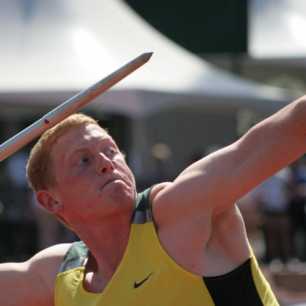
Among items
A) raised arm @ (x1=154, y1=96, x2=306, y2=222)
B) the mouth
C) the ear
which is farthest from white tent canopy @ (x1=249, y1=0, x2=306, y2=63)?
raised arm @ (x1=154, y1=96, x2=306, y2=222)

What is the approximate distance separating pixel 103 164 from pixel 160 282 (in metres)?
0.38

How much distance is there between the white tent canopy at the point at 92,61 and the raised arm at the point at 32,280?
898cm

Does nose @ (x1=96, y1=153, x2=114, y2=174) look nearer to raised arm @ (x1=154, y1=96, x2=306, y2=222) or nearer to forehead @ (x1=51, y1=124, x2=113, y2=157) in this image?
forehead @ (x1=51, y1=124, x2=113, y2=157)

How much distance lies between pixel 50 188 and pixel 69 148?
0.14 meters

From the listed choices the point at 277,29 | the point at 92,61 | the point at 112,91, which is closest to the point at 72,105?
the point at 112,91

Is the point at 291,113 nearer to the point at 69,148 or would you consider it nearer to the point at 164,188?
the point at 164,188

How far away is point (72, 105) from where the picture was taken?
350cm

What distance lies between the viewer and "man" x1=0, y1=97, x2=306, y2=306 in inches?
134

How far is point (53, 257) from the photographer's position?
3.92m

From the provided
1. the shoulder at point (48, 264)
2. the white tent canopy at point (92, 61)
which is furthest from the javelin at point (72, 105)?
the white tent canopy at point (92, 61)

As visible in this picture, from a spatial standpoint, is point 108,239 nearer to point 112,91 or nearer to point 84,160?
point 84,160

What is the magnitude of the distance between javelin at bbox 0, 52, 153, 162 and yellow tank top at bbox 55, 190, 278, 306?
319 mm

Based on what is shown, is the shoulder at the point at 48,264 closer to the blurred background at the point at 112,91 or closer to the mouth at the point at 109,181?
the mouth at the point at 109,181

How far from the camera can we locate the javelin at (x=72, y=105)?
11.2 feet
